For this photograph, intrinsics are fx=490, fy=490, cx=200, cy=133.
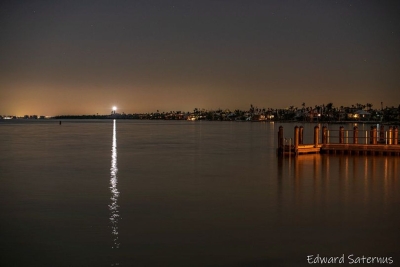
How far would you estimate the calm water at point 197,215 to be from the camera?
10750 millimetres

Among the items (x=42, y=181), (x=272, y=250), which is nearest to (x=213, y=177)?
(x=42, y=181)

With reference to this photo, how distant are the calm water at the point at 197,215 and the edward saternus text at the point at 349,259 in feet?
0.56

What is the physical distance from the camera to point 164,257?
10.5m

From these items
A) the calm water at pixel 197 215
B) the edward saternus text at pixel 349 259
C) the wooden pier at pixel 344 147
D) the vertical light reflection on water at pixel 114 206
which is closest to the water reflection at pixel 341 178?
the calm water at pixel 197 215

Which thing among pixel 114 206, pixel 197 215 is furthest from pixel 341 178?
pixel 114 206

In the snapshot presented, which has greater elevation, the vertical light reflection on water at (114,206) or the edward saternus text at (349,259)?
the vertical light reflection on water at (114,206)

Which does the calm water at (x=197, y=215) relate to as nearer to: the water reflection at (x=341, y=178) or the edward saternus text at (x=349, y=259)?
the water reflection at (x=341, y=178)

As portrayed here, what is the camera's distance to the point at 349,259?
1034 cm

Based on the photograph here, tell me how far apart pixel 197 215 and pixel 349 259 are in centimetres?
510

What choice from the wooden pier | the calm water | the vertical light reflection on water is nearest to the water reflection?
the calm water

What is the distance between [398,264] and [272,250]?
262cm

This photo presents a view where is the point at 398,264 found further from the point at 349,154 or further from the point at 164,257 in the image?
the point at 349,154

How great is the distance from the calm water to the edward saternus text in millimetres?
172

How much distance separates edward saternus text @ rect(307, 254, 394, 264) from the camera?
10211mm
